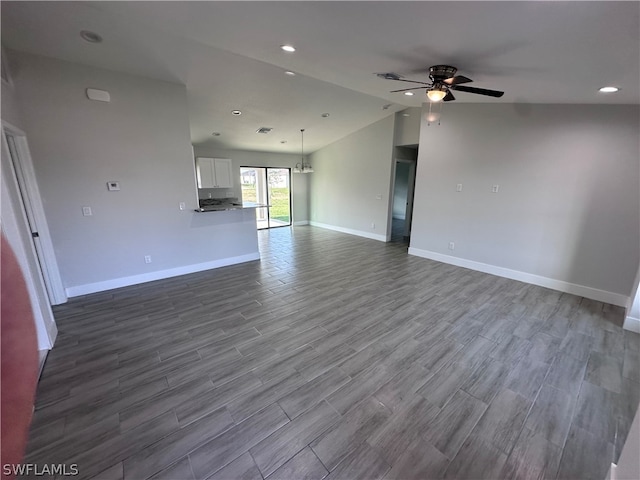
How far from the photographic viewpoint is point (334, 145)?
759 cm

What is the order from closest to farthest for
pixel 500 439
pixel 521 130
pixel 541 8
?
pixel 541 8 < pixel 500 439 < pixel 521 130

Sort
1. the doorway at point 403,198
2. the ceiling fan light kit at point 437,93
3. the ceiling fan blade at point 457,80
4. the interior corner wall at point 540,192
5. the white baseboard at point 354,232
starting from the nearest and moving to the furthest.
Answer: the ceiling fan blade at point 457,80, the ceiling fan light kit at point 437,93, the interior corner wall at point 540,192, the white baseboard at point 354,232, the doorway at point 403,198

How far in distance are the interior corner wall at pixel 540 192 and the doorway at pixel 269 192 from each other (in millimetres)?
4827

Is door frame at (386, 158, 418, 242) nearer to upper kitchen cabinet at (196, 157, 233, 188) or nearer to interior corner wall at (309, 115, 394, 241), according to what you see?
interior corner wall at (309, 115, 394, 241)

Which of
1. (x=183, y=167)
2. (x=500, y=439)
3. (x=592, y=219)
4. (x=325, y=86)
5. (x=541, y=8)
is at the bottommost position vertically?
(x=500, y=439)

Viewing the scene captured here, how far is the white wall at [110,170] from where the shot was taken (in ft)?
9.93

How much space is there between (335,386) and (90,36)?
13.2 ft

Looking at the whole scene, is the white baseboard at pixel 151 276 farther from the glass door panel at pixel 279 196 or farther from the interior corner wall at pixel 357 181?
the glass door panel at pixel 279 196

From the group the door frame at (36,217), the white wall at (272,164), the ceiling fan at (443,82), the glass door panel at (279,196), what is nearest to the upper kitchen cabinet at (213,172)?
the white wall at (272,164)

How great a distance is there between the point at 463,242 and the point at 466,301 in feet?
5.42

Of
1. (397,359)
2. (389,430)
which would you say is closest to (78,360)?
(389,430)

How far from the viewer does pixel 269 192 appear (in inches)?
331

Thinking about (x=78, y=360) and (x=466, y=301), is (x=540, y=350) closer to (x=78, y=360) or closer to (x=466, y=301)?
(x=466, y=301)

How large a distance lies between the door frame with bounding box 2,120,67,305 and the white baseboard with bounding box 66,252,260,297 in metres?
0.18
